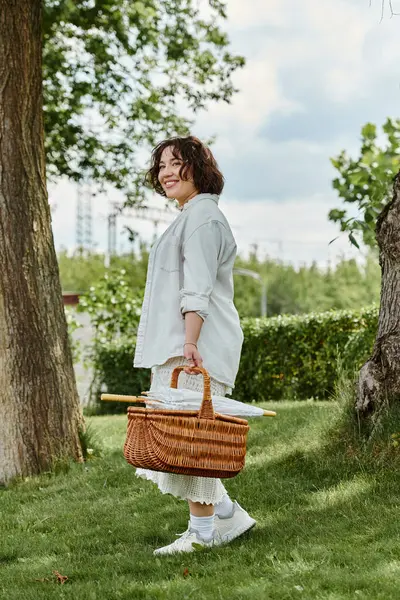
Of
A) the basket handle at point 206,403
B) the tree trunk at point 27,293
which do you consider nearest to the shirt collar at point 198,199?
the basket handle at point 206,403

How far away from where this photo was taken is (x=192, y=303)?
13.3ft

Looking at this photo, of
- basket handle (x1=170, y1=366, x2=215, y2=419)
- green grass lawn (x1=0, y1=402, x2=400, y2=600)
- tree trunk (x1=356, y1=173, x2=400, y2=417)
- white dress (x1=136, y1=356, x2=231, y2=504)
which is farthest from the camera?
tree trunk (x1=356, y1=173, x2=400, y2=417)

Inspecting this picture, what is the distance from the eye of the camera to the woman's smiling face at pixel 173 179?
4.38 meters

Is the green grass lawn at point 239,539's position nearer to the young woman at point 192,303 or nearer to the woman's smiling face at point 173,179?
the young woman at point 192,303

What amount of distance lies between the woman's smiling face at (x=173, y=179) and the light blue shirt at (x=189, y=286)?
0.30 feet

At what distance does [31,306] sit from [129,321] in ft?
21.4

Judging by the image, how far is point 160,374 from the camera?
14.0ft

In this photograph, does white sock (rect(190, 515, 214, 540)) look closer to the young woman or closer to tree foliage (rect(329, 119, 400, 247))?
the young woman

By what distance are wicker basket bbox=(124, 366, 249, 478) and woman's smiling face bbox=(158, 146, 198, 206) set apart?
938mm

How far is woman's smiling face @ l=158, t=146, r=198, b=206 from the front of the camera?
4375mm

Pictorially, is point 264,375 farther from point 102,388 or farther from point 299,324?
point 102,388

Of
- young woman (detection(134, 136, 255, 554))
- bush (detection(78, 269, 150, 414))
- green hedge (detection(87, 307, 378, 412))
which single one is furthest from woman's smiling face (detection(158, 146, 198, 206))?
bush (detection(78, 269, 150, 414))

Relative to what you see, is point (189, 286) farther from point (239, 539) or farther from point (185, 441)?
point (239, 539)

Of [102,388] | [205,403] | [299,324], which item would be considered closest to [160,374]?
[205,403]
